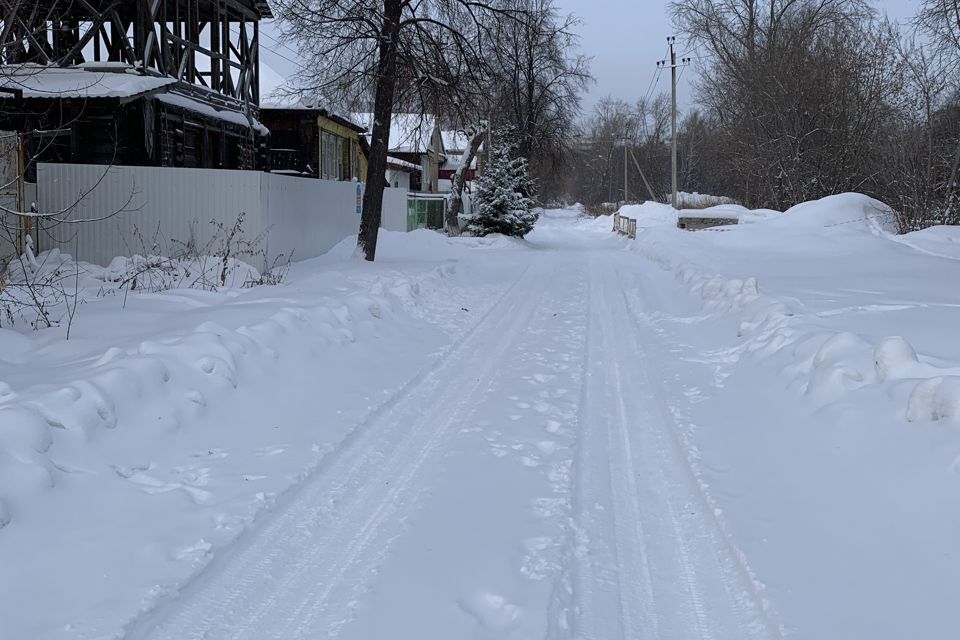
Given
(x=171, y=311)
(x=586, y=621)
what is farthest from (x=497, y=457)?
(x=171, y=311)

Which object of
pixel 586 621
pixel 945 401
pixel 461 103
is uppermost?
pixel 461 103

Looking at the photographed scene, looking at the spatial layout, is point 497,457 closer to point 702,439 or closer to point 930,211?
point 702,439

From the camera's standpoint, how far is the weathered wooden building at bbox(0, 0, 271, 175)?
710 inches

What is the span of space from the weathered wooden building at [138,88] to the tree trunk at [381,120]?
4.87 metres

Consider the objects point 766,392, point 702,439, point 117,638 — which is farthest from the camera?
point 766,392

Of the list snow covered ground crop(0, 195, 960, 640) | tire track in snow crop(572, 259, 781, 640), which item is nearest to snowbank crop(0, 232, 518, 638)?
snow covered ground crop(0, 195, 960, 640)

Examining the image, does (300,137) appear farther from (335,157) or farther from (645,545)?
(645,545)

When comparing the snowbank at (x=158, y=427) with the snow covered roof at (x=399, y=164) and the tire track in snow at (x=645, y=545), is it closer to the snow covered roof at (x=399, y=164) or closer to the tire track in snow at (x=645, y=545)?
the tire track in snow at (x=645, y=545)

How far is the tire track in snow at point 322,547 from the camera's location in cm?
396

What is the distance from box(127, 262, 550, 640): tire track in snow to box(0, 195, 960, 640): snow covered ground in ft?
0.06

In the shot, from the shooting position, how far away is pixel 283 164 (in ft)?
110

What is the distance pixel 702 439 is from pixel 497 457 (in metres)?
1.76

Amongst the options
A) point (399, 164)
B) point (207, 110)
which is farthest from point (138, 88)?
point (399, 164)

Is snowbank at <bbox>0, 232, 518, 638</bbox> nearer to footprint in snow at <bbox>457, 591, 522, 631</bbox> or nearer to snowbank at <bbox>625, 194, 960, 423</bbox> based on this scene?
footprint in snow at <bbox>457, 591, 522, 631</bbox>
